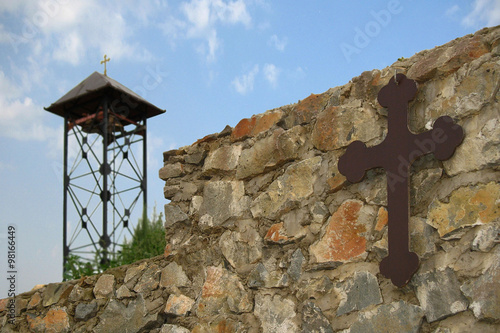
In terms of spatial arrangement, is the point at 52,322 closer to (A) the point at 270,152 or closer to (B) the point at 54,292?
(B) the point at 54,292

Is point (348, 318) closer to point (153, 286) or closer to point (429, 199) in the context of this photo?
point (429, 199)

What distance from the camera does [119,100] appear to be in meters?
7.88

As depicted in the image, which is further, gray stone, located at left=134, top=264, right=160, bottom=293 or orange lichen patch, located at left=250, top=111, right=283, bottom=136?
gray stone, located at left=134, top=264, right=160, bottom=293

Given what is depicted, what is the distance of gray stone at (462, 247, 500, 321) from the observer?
1.75 meters

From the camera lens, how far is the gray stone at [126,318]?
2883 millimetres

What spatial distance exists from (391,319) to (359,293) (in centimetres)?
17

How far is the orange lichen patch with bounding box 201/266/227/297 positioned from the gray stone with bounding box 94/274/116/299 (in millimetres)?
757

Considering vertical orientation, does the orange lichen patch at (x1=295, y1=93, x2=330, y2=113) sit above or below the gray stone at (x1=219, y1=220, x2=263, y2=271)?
above

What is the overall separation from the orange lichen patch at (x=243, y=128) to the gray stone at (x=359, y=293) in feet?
3.38

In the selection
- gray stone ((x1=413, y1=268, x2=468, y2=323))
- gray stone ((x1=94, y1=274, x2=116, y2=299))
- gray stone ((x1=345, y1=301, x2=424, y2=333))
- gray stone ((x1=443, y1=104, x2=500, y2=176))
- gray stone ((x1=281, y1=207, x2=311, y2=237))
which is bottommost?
gray stone ((x1=345, y1=301, x2=424, y2=333))

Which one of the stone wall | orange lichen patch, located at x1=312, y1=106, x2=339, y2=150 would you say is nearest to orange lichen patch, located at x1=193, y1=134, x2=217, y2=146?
the stone wall

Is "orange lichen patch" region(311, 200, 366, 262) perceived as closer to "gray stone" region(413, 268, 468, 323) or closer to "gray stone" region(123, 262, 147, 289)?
"gray stone" region(413, 268, 468, 323)

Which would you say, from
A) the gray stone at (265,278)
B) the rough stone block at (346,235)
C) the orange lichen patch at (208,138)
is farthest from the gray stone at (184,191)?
the rough stone block at (346,235)

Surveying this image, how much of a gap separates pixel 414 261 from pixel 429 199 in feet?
0.85
